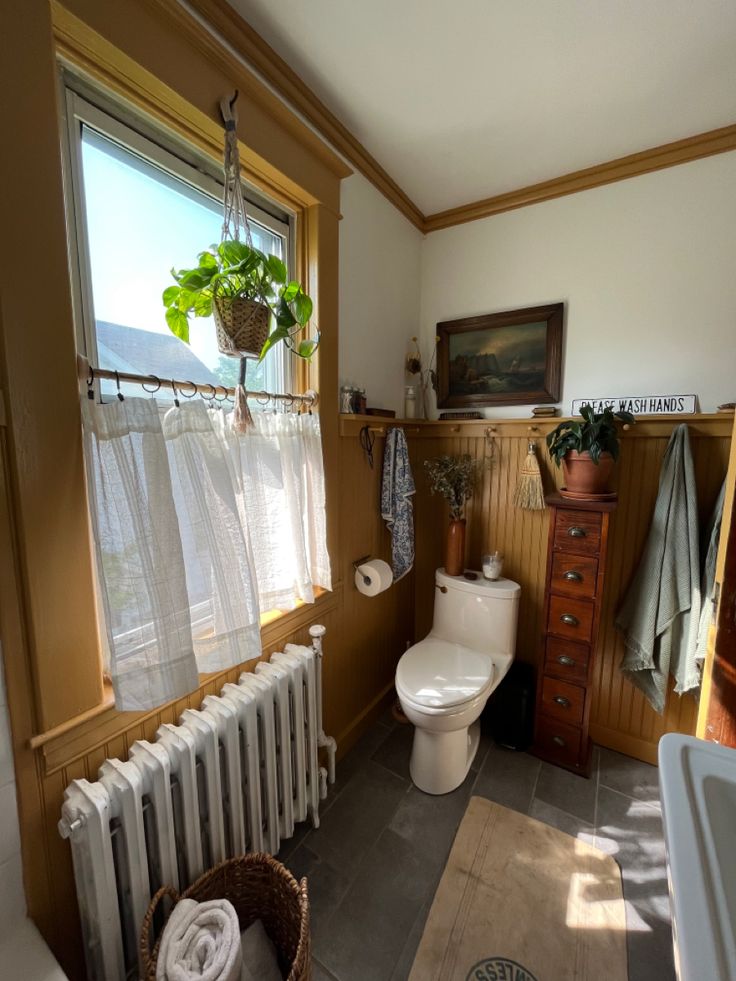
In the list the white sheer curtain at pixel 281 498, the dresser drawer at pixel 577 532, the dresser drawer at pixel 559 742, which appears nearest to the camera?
the white sheer curtain at pixel 281 498

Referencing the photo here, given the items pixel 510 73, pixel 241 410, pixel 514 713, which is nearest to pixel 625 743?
pixel 514 713

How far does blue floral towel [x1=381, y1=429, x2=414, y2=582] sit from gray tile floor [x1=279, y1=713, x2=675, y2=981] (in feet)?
3.18

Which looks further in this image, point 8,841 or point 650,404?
point 650,404

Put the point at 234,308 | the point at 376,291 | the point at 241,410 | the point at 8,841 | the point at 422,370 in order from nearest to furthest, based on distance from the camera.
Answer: the point at 8,841 < the point at 234,308 < the point at 241,410 < the point at 376,291 < the point at 422,370

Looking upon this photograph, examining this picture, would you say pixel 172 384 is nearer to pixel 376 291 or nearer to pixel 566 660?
pixel 376 291

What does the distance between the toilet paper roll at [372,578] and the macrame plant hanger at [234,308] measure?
0.88 metres

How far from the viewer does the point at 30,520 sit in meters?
0.79

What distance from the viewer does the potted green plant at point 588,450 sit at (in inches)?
61.4

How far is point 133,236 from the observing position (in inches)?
41.8

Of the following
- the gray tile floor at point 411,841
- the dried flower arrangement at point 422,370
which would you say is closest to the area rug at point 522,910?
the gray tile floor at point 411,841

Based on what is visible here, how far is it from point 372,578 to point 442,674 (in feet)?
1.59

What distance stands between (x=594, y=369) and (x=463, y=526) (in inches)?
36.8

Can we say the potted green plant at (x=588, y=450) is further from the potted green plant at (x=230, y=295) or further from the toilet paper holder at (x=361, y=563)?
the potted green plant at (x=230, y=295)

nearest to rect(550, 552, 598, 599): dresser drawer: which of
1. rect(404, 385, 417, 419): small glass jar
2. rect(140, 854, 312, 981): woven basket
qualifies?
rect(404, 385, 417, 419): small glass jar
